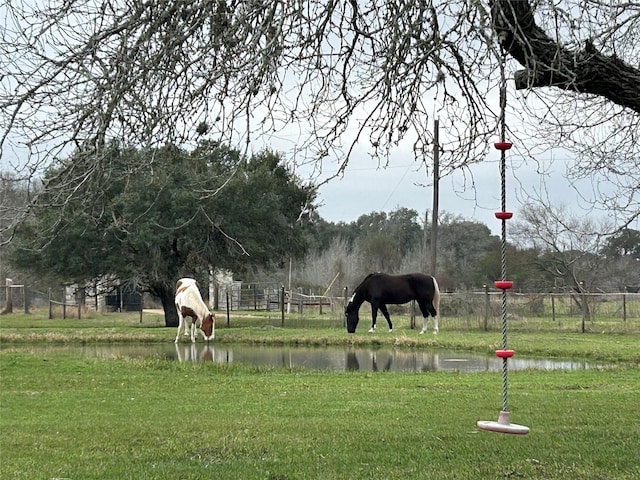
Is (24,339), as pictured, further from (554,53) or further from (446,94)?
(554,53)

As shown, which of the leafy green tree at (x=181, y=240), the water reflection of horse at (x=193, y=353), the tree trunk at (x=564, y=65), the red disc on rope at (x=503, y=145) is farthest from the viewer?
the leafy green tree at (x=181, y=240)

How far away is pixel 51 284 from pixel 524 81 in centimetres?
2822

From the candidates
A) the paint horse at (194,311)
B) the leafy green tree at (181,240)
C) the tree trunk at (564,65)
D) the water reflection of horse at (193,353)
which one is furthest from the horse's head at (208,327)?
the tree trunk at (564,65)

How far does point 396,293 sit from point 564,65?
65.8 ft

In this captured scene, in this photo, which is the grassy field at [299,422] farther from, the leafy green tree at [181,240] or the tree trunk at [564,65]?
the leafy green tree at [181,240]

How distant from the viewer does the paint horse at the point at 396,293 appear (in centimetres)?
2467

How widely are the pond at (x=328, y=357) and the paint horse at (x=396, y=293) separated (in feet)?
17.0

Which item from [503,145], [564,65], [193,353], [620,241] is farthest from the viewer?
[193,353]

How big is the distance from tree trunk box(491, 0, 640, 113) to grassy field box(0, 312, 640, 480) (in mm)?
2813

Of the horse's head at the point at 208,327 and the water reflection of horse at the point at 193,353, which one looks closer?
the water reflection of horse at the point at 193,353

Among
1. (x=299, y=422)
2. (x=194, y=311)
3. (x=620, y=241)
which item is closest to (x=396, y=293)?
(x=194, y=311)

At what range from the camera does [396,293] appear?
25.4 m

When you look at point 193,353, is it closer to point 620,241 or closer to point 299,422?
point 620,241

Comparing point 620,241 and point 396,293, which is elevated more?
point 620,241
